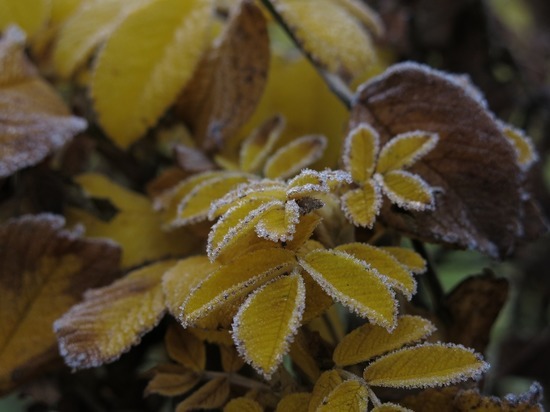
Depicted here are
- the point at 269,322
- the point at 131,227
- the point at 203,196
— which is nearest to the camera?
the point at 269,322

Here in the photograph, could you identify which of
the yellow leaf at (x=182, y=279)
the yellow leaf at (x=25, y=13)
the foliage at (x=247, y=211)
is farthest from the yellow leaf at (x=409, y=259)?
the yellow leaf at (x=25, y=13)

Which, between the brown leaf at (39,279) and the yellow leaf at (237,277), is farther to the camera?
the brown leaf at (39,279)

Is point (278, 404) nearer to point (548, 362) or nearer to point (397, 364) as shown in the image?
point (397, 364)

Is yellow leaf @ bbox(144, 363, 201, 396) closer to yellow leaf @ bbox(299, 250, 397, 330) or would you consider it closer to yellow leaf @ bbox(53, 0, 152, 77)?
yellow leaf @ bbox(299, 250, 397, 330)

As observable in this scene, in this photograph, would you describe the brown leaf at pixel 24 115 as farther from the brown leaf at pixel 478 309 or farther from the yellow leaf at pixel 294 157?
the brown leaf at pixel 478 309

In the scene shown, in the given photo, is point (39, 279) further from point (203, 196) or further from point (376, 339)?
point (376, 339)

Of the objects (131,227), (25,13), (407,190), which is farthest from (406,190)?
(25,13)

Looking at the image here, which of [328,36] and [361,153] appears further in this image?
[328,36]

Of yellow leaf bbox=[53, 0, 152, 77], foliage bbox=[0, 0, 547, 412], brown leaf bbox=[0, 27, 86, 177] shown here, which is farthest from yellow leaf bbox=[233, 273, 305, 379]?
yellow leaf bbox=[53, 0, 152, 77]
